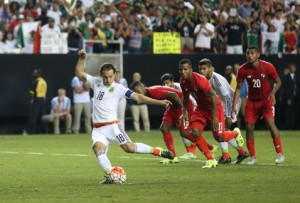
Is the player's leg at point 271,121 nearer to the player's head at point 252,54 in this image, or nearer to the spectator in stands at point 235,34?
the player's head at point 252,54

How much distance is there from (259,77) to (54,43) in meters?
14.5

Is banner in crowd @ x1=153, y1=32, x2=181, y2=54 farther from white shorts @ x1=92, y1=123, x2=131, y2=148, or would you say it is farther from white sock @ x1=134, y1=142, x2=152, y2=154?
white shorts @ x1=92, y1=123, x2=131, y2=148

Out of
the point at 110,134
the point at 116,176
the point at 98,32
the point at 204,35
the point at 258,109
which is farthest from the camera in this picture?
the point at 204,35

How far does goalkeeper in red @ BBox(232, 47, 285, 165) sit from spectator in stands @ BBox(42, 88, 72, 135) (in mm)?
14664

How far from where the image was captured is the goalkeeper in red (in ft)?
66.9

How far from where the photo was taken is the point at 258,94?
20531mm

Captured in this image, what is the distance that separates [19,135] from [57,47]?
125 inches

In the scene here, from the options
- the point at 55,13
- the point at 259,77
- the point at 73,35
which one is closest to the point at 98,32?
the point at 73,35

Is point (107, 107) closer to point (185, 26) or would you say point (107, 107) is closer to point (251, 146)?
point (251, 146)

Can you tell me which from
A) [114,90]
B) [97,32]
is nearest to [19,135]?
[97,32]

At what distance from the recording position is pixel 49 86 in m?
35.6

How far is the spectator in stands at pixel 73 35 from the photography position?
32.9 meters

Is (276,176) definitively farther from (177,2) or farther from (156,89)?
(177,2)

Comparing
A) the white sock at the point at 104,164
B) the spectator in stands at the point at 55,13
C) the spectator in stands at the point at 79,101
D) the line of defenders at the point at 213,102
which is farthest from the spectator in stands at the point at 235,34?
the white sock at the point at 104,164
